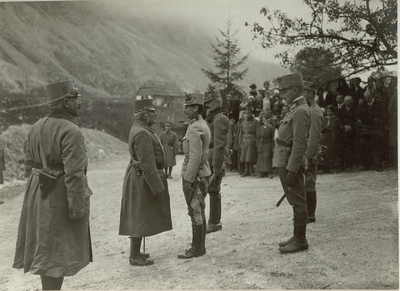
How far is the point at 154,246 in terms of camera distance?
520cm

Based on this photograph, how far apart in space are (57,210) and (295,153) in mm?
2401

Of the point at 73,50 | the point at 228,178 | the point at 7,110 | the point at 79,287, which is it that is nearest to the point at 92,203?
the point at 228,178

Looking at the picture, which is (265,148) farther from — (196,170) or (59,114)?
(59,114)

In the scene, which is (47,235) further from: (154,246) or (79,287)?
(154,246)

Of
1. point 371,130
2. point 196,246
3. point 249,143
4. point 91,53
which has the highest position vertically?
point 91,53

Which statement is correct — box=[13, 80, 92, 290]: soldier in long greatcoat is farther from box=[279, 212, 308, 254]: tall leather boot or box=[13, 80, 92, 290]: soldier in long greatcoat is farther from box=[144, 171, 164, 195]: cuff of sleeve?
box=[279, 212, 308, 254]: tall leather boot

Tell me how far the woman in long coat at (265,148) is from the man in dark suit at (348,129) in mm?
1880

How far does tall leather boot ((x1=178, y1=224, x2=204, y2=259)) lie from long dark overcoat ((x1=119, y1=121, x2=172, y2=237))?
12.7 inches

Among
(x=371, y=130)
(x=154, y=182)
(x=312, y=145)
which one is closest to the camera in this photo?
(x=154, y=182)

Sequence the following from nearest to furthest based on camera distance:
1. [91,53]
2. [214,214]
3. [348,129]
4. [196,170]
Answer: [196,170] → [214,214] → [348,129] → [91,53]

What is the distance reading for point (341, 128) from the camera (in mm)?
9305

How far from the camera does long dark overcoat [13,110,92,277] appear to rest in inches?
126

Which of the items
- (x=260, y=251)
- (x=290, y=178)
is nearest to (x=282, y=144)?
(x=290, y=178)

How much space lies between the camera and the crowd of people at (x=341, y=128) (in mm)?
8141
